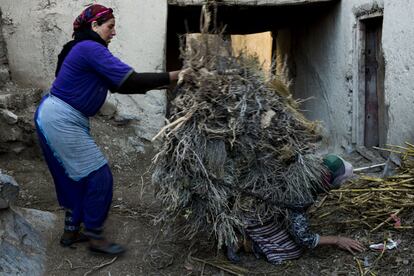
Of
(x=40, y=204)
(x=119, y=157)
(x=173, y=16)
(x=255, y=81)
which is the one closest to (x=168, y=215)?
(x=255, y=81)

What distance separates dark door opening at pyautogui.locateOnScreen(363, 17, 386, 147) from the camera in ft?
19.5

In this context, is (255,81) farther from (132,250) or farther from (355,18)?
(355,18)

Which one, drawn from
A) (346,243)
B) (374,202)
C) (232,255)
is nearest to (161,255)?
(232,255)

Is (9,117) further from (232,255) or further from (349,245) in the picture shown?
(349,245)

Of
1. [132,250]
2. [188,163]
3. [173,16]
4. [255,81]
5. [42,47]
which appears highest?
[173,16]

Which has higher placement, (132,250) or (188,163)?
(188,163)

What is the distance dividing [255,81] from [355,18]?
3136 millimetres

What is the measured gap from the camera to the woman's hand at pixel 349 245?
3518 mm

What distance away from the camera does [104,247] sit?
364 cm

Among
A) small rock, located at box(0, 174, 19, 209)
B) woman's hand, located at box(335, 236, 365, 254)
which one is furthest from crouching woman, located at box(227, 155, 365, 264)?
small rock, located at box(0, 174, 19, 209)

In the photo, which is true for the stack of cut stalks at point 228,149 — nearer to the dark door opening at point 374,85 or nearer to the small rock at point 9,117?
the small rock at point 9,117

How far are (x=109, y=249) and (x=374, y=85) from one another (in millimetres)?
3735

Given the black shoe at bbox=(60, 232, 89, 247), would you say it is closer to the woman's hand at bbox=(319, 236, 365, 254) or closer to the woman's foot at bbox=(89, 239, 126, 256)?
the woman's foot at bbox=(89, 239, 126, 256)

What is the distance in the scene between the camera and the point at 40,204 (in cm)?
457
